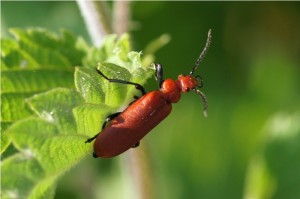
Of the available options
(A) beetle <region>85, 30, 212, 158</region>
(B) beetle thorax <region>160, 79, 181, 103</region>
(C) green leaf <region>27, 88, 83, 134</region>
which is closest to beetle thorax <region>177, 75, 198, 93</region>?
(B) beetle thorax <region>160, 79, 181, 103</region>

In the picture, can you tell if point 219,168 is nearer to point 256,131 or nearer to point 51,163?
point 256,131

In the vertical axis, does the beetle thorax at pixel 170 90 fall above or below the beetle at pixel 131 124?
above

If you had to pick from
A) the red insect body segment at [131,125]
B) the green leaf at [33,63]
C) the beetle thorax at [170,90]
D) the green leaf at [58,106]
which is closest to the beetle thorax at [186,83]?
the beetle thorax at [170,90]

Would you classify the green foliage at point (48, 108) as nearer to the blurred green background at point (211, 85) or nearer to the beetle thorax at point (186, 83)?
the beetle thorax at point (186, 83)

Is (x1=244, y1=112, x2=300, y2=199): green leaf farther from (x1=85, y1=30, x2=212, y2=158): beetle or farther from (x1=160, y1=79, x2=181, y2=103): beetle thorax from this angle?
(x1=85, y1=30, x2=212, y2=158): beetle

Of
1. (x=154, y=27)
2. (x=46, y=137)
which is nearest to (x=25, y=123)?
(x=46, y=137)

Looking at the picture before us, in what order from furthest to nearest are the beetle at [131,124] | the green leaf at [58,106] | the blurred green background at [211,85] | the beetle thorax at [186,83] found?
1. the blurred green background at [211,85]
2. the beetle thorax at [186,83]
3. the beetle at [131,124]
4. the green leaf at [58,106]
